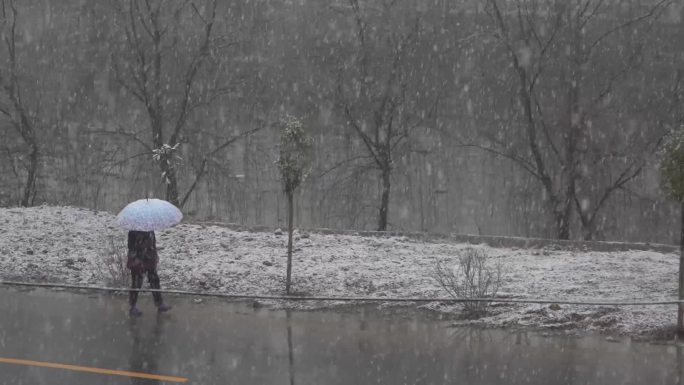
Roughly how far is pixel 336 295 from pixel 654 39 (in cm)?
1220

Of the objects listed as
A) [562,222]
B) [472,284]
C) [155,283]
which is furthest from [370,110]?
[155,283]

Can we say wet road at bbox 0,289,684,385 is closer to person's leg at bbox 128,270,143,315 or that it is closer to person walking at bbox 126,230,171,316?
person's leg at bbox 128,270,143,315

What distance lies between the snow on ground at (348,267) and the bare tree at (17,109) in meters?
7.01

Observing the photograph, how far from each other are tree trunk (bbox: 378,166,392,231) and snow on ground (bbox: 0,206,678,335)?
5298mm

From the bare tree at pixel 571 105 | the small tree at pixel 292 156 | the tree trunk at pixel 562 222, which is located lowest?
the tree trunk at pixel 562 222

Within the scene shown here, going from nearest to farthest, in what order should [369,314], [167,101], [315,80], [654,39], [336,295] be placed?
[369,314]
[336,295]
[654,39]
[315,80]
[167,101]

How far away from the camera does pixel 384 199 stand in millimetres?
22047

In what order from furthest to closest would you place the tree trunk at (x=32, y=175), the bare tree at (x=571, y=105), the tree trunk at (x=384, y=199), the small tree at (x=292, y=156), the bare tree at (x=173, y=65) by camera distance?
the tree trunk at (x=32, y=175) → the bare tree at (x=173, y=65) → the tree trunk at (x=384, y=199) → the bare tree at (x=571, y=105) → the small tree at (x=292, y=156)

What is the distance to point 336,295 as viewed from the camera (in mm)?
13125

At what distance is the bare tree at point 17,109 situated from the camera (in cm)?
2461

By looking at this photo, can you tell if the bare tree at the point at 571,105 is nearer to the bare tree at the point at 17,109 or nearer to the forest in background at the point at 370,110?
the forest in background at the point at 370,110

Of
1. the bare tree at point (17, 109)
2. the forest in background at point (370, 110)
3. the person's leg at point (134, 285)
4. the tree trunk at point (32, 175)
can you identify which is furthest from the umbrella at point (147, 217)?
the tree trunk at point (32, 175)

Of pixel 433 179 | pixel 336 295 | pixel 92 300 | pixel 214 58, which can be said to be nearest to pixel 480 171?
A: pixel 433 179

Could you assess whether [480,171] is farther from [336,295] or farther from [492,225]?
[336,295]
